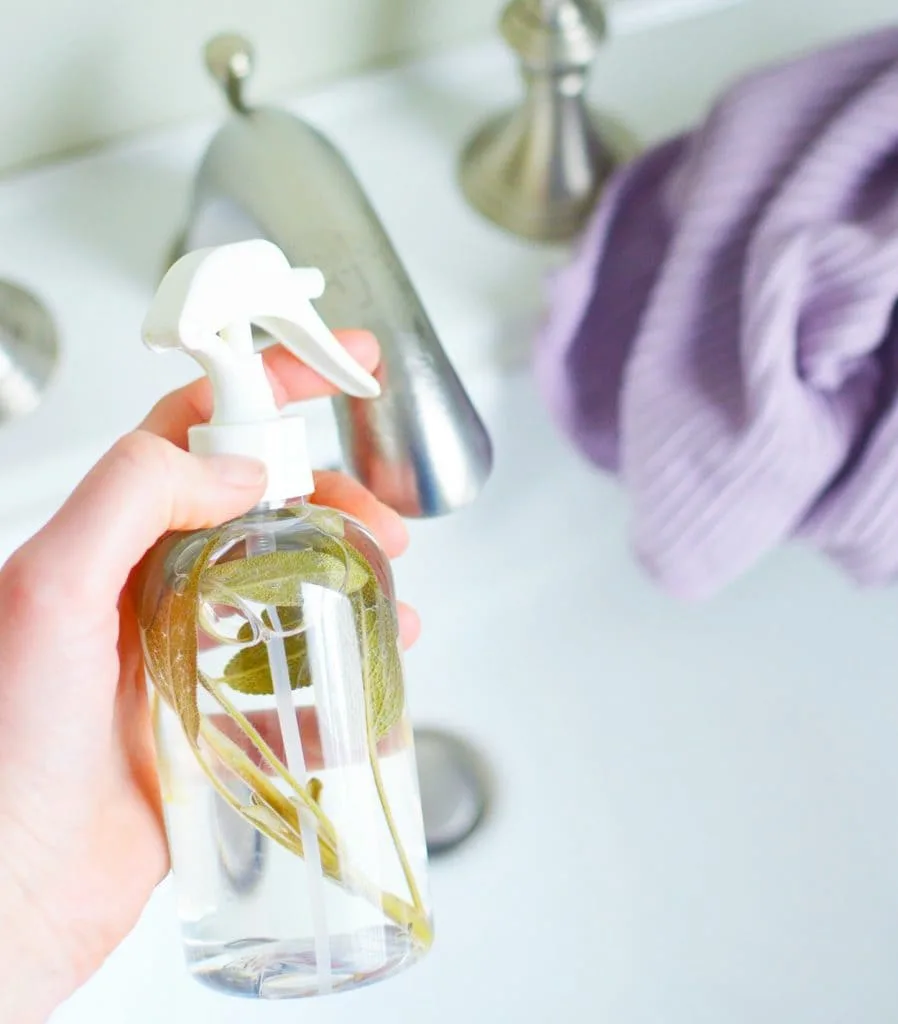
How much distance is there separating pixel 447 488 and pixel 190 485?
9 centimetres

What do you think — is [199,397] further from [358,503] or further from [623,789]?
[623,789]

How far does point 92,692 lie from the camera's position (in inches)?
14.0

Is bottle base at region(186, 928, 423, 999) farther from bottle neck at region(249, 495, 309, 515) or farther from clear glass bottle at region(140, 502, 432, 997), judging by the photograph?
bottle neck at region(249, 495, 309, 515)

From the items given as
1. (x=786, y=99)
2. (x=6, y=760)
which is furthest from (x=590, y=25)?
(x=6, y=760)

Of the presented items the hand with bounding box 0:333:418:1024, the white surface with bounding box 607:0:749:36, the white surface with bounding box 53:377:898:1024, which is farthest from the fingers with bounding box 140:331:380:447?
the white surface with bounding box 607:0:749:36

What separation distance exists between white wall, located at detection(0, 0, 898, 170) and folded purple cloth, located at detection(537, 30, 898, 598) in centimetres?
12

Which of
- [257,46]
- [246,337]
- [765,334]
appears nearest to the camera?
[246,337]

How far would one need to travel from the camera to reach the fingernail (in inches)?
12.7

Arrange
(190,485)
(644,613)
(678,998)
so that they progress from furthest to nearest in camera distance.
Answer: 1. (644,613)
2. (678,998)
3. (190,485)

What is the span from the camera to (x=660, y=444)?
0.46 meters

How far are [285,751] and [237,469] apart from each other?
0.08 meters

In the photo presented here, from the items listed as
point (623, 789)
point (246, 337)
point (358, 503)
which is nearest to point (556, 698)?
point (623, 789)

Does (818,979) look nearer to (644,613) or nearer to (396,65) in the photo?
(644,613)

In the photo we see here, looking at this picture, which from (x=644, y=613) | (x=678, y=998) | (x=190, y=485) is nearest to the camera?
(x=190, y=485)
